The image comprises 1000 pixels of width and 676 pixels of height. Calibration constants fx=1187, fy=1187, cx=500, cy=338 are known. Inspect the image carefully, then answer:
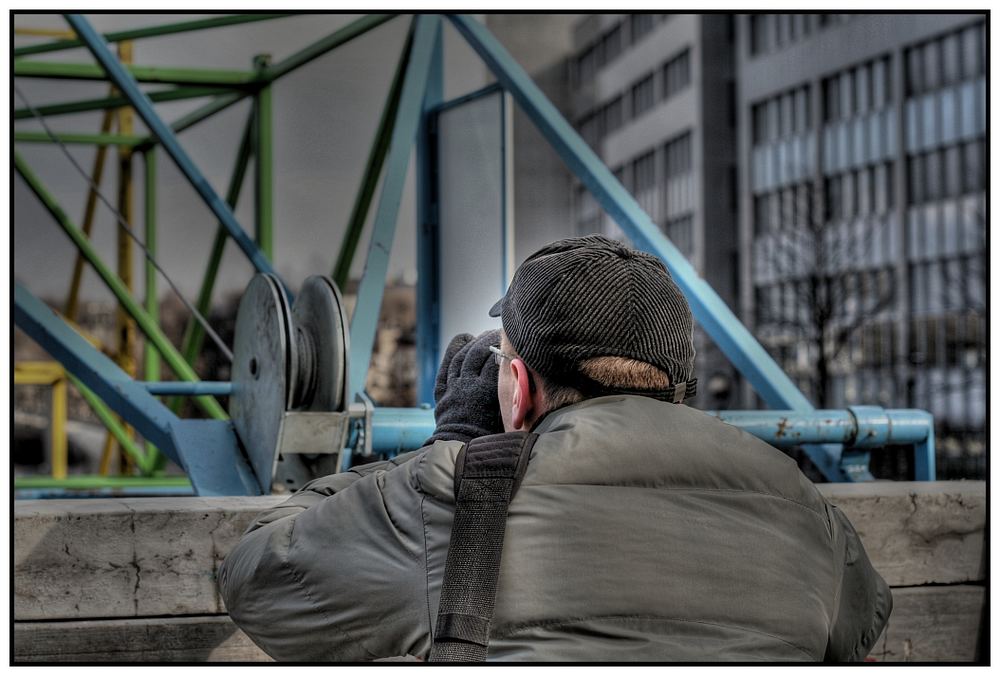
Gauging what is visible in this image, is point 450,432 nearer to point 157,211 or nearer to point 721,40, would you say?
point 157,211

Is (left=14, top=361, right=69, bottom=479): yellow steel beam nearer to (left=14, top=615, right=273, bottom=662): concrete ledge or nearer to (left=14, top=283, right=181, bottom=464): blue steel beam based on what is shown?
(left=14, top=283, right=181, bottom=464): blue steel beam

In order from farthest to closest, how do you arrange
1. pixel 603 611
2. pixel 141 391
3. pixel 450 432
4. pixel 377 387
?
pixel 377 387
pixel 141 391
pixel 450 432
pixel 603 611

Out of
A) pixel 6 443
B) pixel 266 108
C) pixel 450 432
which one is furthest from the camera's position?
pixel 266 108

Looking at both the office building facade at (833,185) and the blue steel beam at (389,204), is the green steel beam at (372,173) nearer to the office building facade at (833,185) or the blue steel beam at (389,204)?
the blue steel beam at (389,204)

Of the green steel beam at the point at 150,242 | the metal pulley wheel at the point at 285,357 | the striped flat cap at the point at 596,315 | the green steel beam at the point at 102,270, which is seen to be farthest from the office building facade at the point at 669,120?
the striped flat cap at the point at 596,315

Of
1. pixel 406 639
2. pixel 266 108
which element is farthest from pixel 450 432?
pixel 266 108

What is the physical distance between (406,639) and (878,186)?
3649cm

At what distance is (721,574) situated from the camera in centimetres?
161

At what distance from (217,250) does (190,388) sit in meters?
4.08

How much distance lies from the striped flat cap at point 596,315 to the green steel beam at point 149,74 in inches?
283

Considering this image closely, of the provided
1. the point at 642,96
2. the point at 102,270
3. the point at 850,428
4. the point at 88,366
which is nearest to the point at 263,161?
the point at 102,270

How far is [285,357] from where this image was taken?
427cm

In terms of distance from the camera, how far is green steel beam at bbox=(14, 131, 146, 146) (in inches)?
408

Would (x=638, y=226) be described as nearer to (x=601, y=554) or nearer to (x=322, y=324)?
(x=322, y=324)
